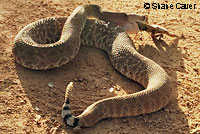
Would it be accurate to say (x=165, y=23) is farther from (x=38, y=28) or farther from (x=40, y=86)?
(x=40, y=86)

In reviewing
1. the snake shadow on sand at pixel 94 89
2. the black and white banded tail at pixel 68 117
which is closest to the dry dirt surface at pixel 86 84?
the snake shadow on sand at pixel 94 89

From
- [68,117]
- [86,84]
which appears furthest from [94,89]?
[68,117]

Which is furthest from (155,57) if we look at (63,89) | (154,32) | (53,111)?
(53,111)

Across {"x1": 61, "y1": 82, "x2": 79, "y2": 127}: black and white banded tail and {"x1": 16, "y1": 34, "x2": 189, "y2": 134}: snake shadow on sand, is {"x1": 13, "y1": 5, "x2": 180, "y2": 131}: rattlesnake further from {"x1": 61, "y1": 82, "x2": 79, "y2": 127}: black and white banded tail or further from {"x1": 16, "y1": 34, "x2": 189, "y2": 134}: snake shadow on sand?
{"x1": 16, "y1": 34, "x2": 189, "y2": 134}: snake shadow on sand

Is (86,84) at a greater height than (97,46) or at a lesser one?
lesser

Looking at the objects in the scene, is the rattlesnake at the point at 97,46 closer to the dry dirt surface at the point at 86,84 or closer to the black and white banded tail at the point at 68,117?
the black and white banded tail at the point at 68,117

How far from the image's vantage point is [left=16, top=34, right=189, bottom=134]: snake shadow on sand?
6438mm

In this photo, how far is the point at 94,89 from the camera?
24.0ft

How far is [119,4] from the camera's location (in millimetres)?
11023

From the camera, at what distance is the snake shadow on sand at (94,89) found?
6.44 meters

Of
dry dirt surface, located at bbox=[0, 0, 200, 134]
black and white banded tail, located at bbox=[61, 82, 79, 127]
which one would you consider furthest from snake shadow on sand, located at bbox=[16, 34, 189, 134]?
black and white banded tail, located at bbox=[61, 82, 79, 127]

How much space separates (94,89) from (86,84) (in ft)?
0.71

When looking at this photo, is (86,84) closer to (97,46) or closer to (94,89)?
(94,89)

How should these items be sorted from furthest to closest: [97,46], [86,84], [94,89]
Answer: [97,46]
[86,84]
[94,89]
